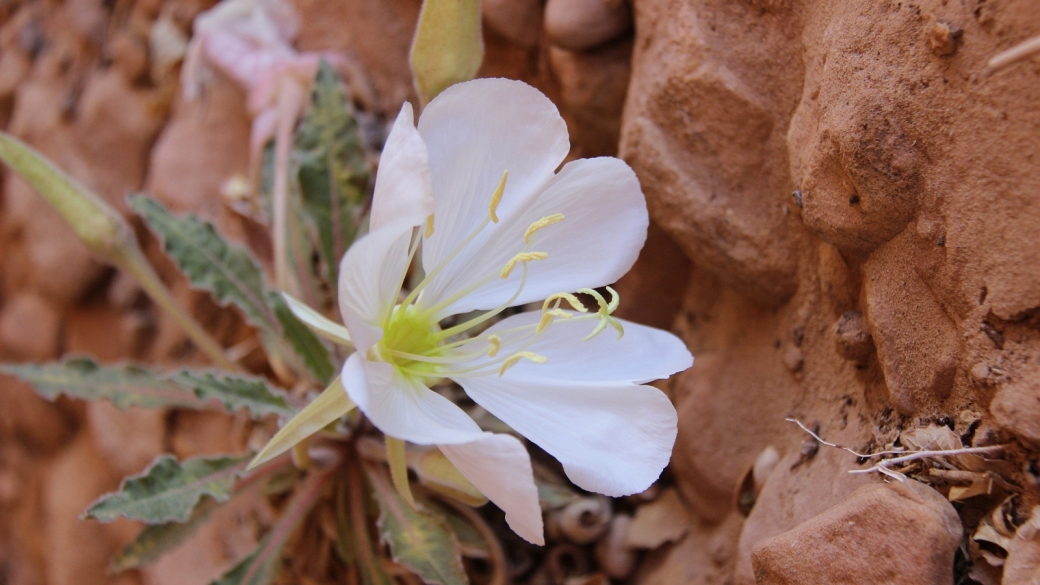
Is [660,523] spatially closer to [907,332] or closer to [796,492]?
[796,492]

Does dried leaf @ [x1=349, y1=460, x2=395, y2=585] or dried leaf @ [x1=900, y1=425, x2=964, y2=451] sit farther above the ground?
dried leaf @ [x1=900, y1=425, x2=964, y2=451]

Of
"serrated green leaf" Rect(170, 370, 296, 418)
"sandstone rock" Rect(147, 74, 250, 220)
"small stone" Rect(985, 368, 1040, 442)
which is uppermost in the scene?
"small stone" Rect(985, 368, 1040, 442)

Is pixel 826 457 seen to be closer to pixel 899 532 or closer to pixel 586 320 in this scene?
pixel 899 532

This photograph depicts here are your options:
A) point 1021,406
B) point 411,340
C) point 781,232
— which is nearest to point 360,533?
point 411,340

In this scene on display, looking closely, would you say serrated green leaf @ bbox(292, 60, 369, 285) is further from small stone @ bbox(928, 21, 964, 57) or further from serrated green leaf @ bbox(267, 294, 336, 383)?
small stone @ bbox(928, 21, 964, 57)

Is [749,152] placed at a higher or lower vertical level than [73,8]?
higher

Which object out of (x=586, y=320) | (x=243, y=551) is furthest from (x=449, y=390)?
(x=243, y=551)

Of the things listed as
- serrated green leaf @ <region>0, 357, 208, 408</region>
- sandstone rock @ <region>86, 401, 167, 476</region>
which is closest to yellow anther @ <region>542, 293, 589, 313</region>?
serrated green leaf @ <region>0, 357, 208, 408</region>
